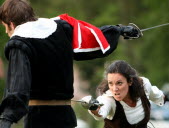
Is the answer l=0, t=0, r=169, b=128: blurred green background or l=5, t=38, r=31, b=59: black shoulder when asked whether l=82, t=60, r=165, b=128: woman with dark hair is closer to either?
l=5, t=38, r=31, b=59: black shoulder

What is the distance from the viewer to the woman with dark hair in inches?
244

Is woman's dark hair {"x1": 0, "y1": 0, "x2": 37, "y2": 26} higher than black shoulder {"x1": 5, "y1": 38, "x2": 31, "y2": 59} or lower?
higher

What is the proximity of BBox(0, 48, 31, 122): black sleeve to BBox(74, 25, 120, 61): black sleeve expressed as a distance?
702 mm

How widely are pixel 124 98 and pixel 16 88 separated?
1.91 meters

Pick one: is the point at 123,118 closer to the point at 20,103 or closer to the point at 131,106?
the point at 131,106

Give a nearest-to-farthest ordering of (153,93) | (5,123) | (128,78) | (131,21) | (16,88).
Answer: (5,123) → (16,88) → (128,78) → (153,93) → (131,21)

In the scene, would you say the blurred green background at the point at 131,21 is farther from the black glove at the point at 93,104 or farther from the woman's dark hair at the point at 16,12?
the woman's dark hair at the point at 16,12

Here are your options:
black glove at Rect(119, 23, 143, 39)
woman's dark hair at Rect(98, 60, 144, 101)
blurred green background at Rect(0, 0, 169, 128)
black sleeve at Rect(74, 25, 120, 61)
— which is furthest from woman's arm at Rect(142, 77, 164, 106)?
blurred green background at Rect(0, 0, 169, 128)

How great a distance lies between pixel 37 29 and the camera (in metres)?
4.88

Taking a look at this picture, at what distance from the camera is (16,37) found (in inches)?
186

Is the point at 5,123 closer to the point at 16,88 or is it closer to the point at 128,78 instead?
the point at 16,88

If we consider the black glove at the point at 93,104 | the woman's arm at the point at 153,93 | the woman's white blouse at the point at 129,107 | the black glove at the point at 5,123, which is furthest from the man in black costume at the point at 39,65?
the woman's arm at the point at 153,93

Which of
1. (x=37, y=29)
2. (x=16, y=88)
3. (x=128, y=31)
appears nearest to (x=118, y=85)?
(x=128, y=31)

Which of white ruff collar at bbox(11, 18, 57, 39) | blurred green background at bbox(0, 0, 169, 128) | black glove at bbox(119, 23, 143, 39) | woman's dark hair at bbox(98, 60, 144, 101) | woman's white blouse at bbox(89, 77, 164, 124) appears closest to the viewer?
white ruff collar at bbox(11, 18, 57, 39)
